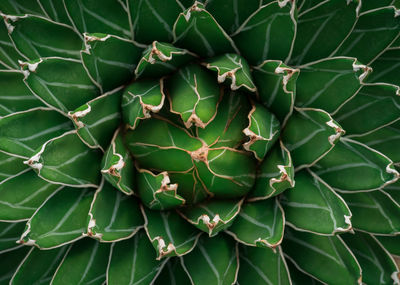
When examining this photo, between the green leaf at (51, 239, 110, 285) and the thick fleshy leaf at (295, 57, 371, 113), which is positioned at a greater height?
the thick fleshy leaf at (295, 57, 371, 113)


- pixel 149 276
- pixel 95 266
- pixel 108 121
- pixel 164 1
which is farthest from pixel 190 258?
pixel 164 1

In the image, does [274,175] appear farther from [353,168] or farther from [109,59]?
[109,59]

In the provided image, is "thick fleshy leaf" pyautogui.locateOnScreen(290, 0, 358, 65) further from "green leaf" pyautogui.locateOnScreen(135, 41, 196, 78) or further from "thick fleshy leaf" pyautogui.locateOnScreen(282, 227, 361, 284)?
"thick fleshy leaf" pyautogui.locateOnScreen(282, 227, 361, 284)

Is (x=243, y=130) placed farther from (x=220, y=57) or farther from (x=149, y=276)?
(x=149, y=276)

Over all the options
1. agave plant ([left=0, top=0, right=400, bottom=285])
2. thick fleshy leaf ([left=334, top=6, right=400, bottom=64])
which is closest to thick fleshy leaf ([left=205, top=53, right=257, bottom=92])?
agave plant ([left=0, top=0, right=400, bottom=285])

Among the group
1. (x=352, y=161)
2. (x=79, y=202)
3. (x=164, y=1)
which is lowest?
(x=79, y=202)

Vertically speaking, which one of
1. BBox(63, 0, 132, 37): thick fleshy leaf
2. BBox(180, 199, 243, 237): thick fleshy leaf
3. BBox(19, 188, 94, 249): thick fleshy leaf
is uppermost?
BBox(63, 0, 132, 37): thick fleshy leaf

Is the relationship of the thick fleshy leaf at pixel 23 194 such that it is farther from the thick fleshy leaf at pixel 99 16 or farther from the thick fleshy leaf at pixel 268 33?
the thick fleshy leaf at pixel 268 33
